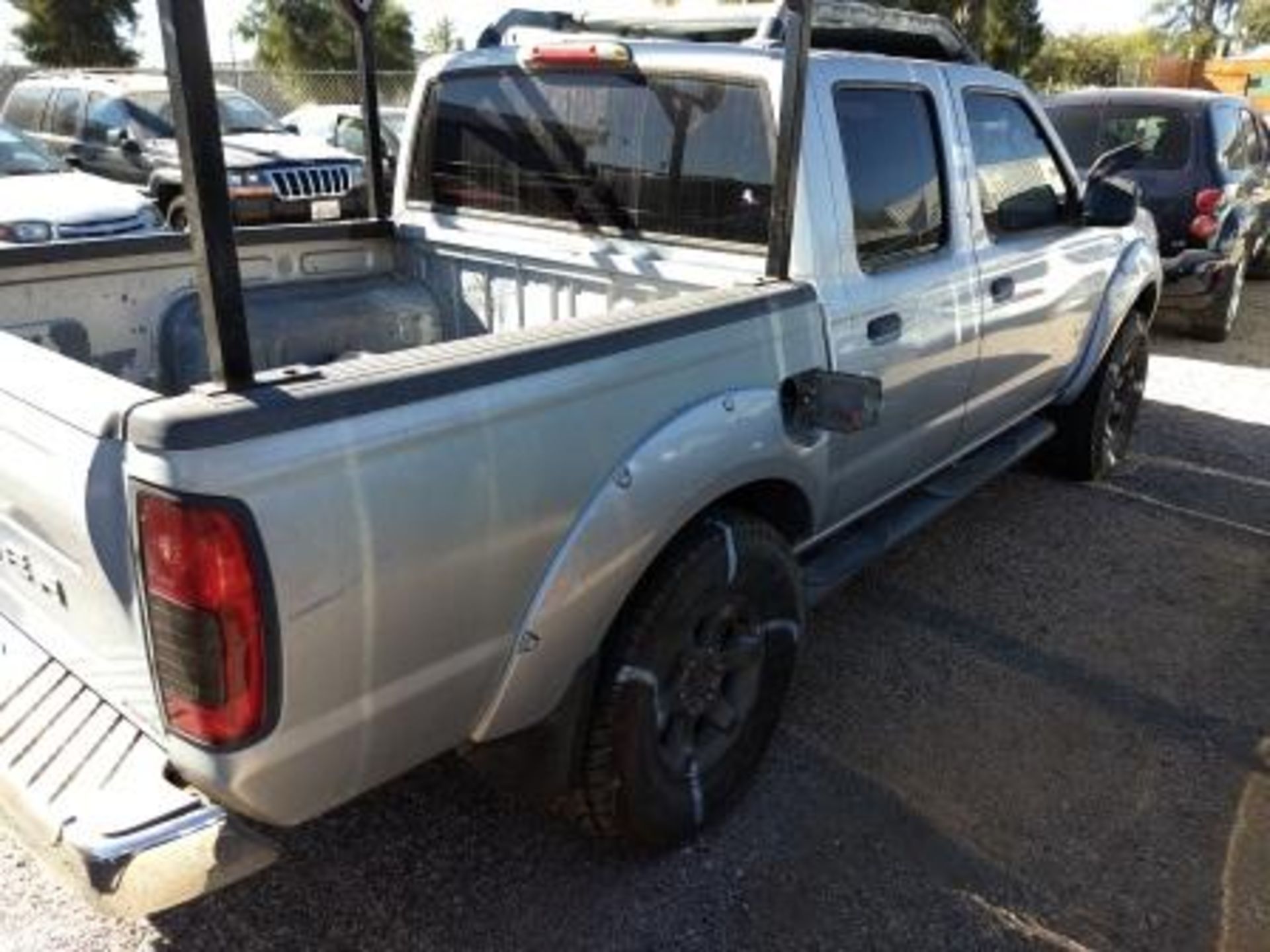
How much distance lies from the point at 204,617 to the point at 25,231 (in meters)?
7.75

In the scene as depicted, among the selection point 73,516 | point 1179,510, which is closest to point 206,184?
point 73,516

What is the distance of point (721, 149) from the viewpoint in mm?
3219

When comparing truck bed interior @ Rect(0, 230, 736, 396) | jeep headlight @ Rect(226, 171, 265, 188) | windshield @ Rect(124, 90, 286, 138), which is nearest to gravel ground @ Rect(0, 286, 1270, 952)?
truck bed interior @ Rect(0, 230, 736, 396)

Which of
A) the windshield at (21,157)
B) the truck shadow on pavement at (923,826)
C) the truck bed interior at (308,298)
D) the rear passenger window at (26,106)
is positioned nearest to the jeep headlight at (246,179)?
the windshield at (21,157)

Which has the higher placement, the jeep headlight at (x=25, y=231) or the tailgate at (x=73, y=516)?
the tailgate at (x=73, y=516)

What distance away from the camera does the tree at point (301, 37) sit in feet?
105

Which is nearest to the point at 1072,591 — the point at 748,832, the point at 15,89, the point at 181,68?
the point at 748,832

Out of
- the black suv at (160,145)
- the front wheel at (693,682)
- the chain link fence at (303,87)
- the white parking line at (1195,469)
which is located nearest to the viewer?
the front wheel at (693,682)

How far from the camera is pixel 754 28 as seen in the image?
3.64 meters

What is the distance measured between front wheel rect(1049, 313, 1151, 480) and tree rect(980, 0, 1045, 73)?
33215mm

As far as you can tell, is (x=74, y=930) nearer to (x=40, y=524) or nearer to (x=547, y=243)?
(x=40, y=524)

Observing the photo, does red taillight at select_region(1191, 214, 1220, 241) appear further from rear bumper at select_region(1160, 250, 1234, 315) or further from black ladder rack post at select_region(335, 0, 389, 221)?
black ladder rack post at select_region(335, 0, 389, 221)

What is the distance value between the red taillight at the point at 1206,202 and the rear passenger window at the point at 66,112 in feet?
34.5

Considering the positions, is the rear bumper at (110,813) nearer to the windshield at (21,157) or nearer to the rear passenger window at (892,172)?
the rear passenger window at (892,172)
